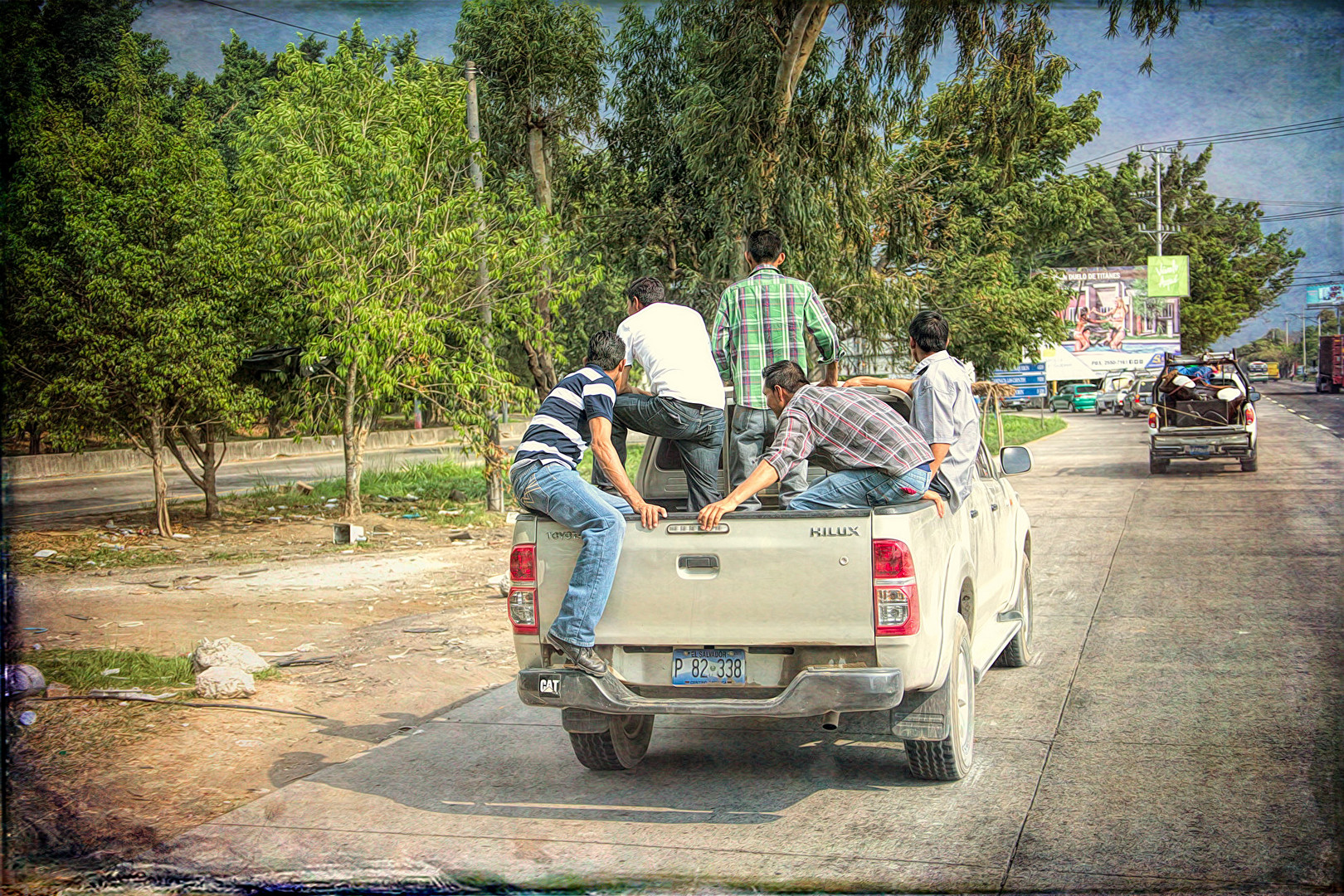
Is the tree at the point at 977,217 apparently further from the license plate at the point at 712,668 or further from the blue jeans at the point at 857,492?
the license plate at the point at 712,668

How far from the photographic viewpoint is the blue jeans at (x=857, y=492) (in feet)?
17.8

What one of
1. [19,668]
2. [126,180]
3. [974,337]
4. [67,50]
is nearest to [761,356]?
[19,668]

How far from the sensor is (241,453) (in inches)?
1375

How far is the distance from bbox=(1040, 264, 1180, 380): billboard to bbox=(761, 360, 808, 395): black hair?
63427mm

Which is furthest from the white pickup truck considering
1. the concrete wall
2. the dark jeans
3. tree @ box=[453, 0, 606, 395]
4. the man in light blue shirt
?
the concrete wall

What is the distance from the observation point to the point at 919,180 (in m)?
22.9

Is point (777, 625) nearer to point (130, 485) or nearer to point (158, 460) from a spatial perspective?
point (158, 460)

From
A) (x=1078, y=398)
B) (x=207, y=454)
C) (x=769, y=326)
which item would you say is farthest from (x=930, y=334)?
(x=1078, y=398)

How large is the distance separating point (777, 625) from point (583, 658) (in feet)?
2.67

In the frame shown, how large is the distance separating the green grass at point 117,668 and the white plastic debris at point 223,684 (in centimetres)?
27

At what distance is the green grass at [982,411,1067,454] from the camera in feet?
115

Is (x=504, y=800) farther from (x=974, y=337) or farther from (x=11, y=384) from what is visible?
(x=974, y=337)

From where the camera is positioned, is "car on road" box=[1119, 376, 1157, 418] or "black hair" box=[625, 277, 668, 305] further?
"car on road" box=[1119, 376, 1157, 418]

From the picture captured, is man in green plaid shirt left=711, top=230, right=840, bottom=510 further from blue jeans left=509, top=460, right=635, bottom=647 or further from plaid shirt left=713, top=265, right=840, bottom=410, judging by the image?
blue jeans left=509, top=460, right=635, bottom=647
